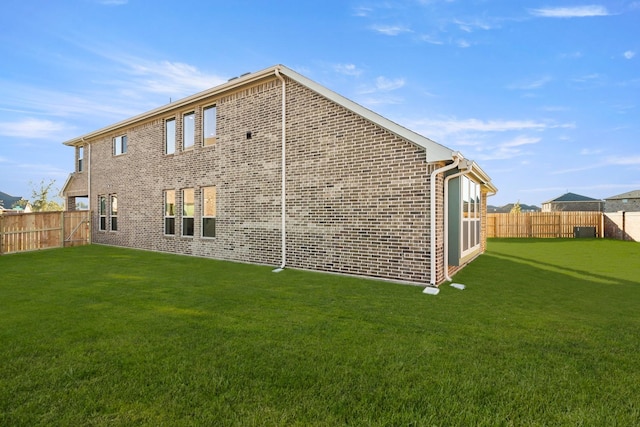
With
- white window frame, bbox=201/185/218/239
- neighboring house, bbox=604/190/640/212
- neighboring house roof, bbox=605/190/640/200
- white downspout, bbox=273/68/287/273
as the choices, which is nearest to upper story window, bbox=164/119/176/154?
white window frame, bbox=201/185/218/239

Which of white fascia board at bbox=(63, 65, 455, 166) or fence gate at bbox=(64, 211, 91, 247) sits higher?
white fascia board at bbox=(63, 65, 455, 166)

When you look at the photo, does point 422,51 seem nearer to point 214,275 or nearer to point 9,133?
point 214,275

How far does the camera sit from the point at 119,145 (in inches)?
587

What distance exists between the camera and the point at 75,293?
6.05 meters

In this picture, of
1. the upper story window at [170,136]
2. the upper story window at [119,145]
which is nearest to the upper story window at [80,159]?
the upper story window at [119,145]

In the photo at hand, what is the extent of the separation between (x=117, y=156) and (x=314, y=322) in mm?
14755

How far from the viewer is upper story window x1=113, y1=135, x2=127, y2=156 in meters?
14.6

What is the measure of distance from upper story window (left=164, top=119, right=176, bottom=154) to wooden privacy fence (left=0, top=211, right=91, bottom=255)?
23.4 ft

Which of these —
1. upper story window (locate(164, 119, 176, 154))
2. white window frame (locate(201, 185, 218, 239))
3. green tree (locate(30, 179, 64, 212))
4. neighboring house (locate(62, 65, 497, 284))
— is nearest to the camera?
neighboring house (locate(62, 65, 497, 284))

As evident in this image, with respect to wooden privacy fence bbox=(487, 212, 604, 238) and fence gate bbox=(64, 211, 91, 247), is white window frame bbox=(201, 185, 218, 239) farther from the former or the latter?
wooden privacy fence bbox=(487, 212, 604, 238)

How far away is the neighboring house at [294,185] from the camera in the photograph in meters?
7.19

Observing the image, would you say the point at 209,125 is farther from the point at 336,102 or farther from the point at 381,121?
the point at 381,121

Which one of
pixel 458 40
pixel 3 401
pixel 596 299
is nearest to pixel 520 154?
pixel 458 40

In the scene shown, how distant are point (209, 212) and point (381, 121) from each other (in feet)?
→ 23.0
